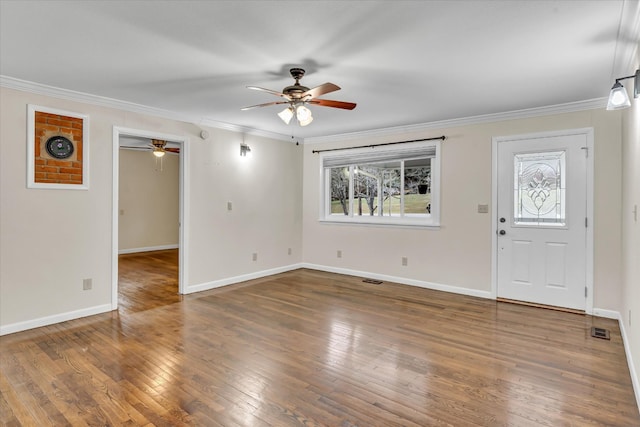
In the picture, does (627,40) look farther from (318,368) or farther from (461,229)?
(318,368)

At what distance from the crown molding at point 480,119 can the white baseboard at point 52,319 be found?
4.18 m

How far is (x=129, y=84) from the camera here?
11.4ft

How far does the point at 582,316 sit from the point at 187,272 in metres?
4.80

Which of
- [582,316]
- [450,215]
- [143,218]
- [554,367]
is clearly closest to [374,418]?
[554,367]

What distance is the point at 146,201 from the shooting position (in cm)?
874

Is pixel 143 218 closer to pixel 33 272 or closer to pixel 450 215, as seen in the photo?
pixel 33 272

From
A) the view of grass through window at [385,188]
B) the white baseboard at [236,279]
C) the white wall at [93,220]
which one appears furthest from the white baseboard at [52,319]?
the view of grass through window at [385,188]

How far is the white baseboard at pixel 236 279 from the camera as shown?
16.3ft

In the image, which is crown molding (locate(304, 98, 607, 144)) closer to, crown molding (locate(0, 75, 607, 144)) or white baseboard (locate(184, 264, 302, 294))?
crown molding (locate(0, 75, 607, 144))

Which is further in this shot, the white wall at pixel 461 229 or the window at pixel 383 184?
the window at pixel 383 184

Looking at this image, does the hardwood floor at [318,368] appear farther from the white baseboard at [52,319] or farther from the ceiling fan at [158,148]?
the ceiling fan at [158,148]

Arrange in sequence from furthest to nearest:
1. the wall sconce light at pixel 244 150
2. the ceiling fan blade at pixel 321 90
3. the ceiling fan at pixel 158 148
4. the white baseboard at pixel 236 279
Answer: the ceiling fan at pixel 158 148, the wall sconce light at pixel 244 150, the white baseboard at pixel 236 279, the ceiling fan blade at pixel 321 90

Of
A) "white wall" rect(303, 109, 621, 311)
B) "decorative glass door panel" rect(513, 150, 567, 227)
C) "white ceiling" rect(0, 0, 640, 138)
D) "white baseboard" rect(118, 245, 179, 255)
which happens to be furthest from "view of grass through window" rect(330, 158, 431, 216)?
"white baseboard" rect(118, 245, 179, 255)

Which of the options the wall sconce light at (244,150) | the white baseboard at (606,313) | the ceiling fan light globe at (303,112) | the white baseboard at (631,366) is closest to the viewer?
the white baseboard at (631,366)
